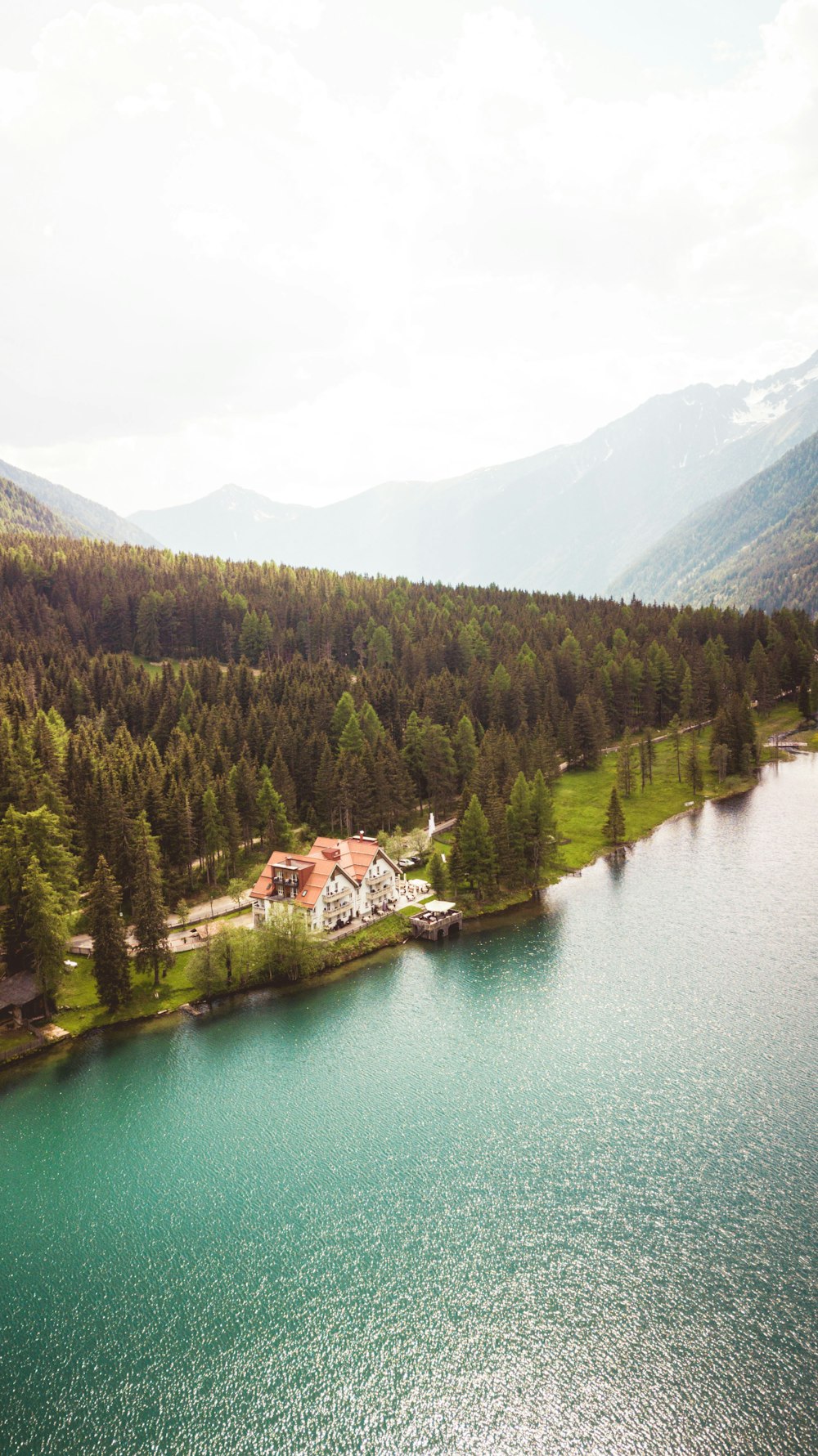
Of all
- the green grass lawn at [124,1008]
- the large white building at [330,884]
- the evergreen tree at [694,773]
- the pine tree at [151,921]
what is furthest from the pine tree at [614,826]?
the pine tree at [151,921]

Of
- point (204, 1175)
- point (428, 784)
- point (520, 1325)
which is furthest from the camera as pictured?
point (428, 784)

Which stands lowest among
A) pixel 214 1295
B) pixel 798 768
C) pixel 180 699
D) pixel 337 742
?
pixel 214 1295

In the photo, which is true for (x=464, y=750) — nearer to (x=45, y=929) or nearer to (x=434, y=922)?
(x=434, y=922)

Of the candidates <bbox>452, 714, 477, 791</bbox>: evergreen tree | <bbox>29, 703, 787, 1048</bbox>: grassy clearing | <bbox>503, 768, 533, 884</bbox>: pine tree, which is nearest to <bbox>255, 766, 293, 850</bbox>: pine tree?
<bbox>29, 703, 787, 1048</bbox>: grassy clearing

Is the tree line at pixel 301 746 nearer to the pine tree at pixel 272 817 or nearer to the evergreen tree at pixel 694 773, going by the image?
the pine tree at pixel 272 817

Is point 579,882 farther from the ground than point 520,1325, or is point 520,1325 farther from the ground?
point 579,882

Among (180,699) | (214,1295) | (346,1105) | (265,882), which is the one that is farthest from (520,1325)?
(180,699)

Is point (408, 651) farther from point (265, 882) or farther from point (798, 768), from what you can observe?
point (265, 882)

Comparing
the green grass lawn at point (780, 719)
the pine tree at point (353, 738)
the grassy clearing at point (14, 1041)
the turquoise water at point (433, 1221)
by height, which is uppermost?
the pine tree at point (353, 738)
